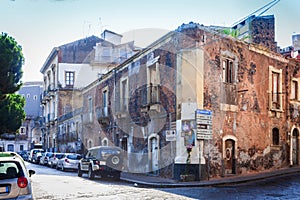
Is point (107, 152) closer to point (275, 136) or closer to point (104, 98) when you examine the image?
point (275, 136)

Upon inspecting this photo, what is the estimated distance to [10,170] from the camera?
28.7ft

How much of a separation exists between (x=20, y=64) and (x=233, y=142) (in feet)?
43.1

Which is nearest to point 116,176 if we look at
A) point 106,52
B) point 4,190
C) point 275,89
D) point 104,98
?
point 275,89

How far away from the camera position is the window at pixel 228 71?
20641 millimetres

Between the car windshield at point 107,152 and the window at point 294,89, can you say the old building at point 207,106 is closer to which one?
the window at point 294,89

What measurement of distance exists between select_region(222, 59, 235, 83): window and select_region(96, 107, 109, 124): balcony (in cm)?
1168

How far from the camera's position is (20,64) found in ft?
79.8

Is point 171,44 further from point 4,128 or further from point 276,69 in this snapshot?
Answer: point 4,128

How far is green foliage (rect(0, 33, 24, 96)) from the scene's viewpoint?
76.0 ft

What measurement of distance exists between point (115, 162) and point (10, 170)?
11647 mm

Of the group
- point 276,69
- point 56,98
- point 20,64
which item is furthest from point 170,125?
point 56,98

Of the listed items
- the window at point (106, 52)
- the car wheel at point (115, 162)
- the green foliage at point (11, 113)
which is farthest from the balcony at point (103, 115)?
the window at point (106, 52)

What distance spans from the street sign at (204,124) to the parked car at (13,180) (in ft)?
36.3

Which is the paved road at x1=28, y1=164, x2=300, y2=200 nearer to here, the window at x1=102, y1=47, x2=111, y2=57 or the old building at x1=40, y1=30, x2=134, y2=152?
the old building at x1=40, y1=30, x2=134, y2=152
